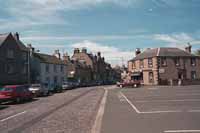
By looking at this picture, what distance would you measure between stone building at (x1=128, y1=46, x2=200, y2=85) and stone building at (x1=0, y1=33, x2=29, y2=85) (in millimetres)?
26560

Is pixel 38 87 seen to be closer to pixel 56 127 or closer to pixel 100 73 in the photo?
pixel 56 127

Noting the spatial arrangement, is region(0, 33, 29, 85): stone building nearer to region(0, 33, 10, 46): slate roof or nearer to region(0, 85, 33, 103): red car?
region(0, 33, 10, 46): slate roof

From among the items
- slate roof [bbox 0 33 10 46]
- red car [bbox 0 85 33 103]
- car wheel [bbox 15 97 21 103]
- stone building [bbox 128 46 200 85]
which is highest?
slate roof [bbox 0 33 10 46]

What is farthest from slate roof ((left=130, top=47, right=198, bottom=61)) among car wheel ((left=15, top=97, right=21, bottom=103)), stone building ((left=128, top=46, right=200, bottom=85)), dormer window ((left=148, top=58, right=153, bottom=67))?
car wheel ((left=15, top=97, right=21, bottom=103))

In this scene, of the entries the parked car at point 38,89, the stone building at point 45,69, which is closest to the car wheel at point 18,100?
the parked car at point 38,89

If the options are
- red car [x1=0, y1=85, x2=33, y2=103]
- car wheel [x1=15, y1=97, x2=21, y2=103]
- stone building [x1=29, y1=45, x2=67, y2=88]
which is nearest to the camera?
red car [x1=0, y1=85, x2=33, y2=103]

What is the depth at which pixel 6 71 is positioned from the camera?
51.1 m

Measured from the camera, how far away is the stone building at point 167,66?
2653 inches

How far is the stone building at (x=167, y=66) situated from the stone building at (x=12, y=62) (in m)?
26.6

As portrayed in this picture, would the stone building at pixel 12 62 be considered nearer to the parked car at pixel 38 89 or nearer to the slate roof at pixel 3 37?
the slate roof at pixel 3 37

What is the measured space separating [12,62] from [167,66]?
32.8 m

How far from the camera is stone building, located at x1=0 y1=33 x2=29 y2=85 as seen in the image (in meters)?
50.5

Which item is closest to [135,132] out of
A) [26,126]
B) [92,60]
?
[26,126]

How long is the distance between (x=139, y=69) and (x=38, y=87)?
3881 cm
